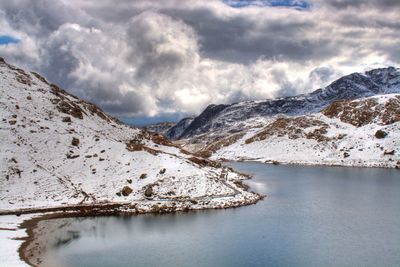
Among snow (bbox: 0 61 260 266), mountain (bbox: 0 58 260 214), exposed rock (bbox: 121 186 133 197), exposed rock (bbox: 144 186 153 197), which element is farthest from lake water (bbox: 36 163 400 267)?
exposed rock (bbox: 121 186 133 197)

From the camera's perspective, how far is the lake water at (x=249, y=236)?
5244cm

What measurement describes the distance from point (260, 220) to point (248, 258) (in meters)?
22.2

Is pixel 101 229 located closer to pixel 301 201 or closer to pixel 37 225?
pixel 37 225

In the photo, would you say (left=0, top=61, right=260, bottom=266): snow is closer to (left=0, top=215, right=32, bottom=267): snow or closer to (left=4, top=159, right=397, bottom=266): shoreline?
(left=4, top=159, right=397, bottom=266): shoreline

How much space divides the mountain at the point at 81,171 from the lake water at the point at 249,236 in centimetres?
750

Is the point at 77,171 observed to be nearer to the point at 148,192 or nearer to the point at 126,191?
the point at 126,191

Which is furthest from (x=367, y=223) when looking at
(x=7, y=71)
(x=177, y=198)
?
(x=7, y=71)

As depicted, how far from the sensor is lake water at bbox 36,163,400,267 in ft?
172

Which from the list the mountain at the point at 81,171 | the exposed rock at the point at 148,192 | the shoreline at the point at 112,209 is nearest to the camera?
the shoreline at the point at 112,209

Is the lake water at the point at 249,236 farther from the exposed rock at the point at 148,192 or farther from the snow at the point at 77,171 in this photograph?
the exposed rock at the point at 148,192

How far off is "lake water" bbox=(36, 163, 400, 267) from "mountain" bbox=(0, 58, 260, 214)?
24.6 feet

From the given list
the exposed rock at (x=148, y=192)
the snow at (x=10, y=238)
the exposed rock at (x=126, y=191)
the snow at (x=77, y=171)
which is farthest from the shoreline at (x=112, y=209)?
the exposed rock at (x=126, y=191)

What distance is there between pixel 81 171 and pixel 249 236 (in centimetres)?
4841

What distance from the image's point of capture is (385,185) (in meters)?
120
